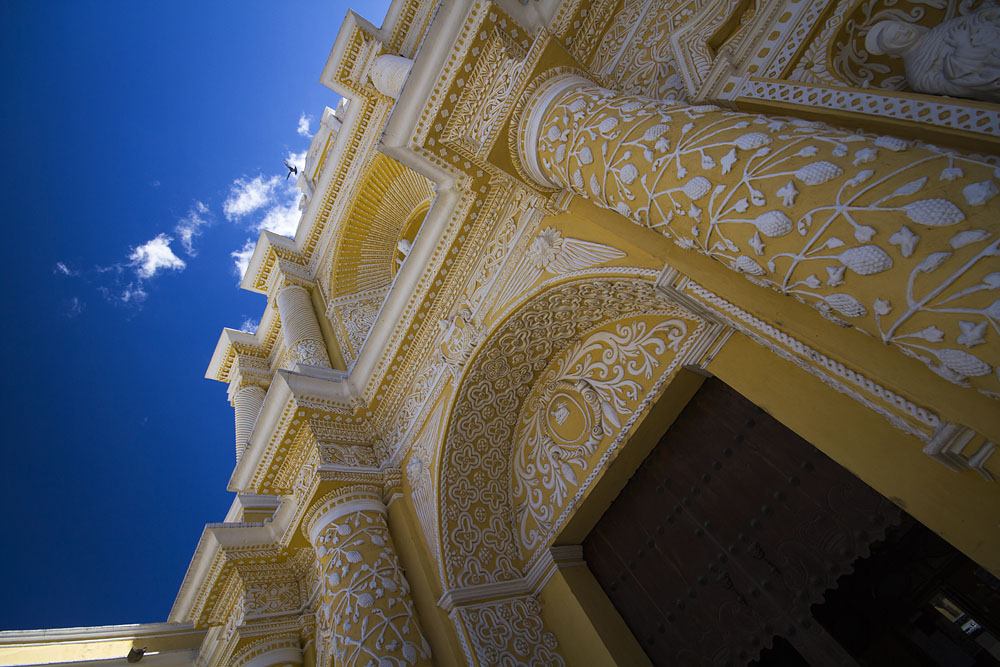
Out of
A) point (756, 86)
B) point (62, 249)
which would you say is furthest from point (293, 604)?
point (62, 249)

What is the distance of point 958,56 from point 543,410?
8.54ft

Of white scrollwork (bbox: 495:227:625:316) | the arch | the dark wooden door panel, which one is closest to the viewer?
the dark wooden door panel

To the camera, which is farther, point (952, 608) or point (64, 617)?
point (64, 617)

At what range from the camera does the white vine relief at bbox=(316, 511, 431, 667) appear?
2.63m

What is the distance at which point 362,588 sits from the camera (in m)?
2.88

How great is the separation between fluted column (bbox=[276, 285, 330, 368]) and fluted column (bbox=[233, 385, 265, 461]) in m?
1.07

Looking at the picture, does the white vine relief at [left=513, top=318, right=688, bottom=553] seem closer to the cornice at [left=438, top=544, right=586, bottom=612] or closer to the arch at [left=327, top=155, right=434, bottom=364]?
the cornice at [left=438, top=544, right=586, bottom=612]

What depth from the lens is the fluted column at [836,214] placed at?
42.1 inches

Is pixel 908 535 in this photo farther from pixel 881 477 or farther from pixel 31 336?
pixel 31 336

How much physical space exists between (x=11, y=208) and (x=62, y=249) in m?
1.09

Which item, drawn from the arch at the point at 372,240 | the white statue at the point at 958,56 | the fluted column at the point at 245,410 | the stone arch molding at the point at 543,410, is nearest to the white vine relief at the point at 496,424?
the stone arch molding at the point at 543,410

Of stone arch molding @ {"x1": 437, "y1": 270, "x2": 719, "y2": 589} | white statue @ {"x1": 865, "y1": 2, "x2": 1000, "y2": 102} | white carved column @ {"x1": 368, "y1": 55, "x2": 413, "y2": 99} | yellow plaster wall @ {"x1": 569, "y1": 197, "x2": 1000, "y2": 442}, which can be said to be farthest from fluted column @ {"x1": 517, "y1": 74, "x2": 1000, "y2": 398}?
white carved column @ {"x1": 368, "y1": 55, "x2": 413, "y2": 99}

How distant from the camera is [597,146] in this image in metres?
2.05

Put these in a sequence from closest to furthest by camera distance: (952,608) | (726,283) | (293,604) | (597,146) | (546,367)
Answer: (726,283), (597,146), (952,608), (546,367), (293,604)
